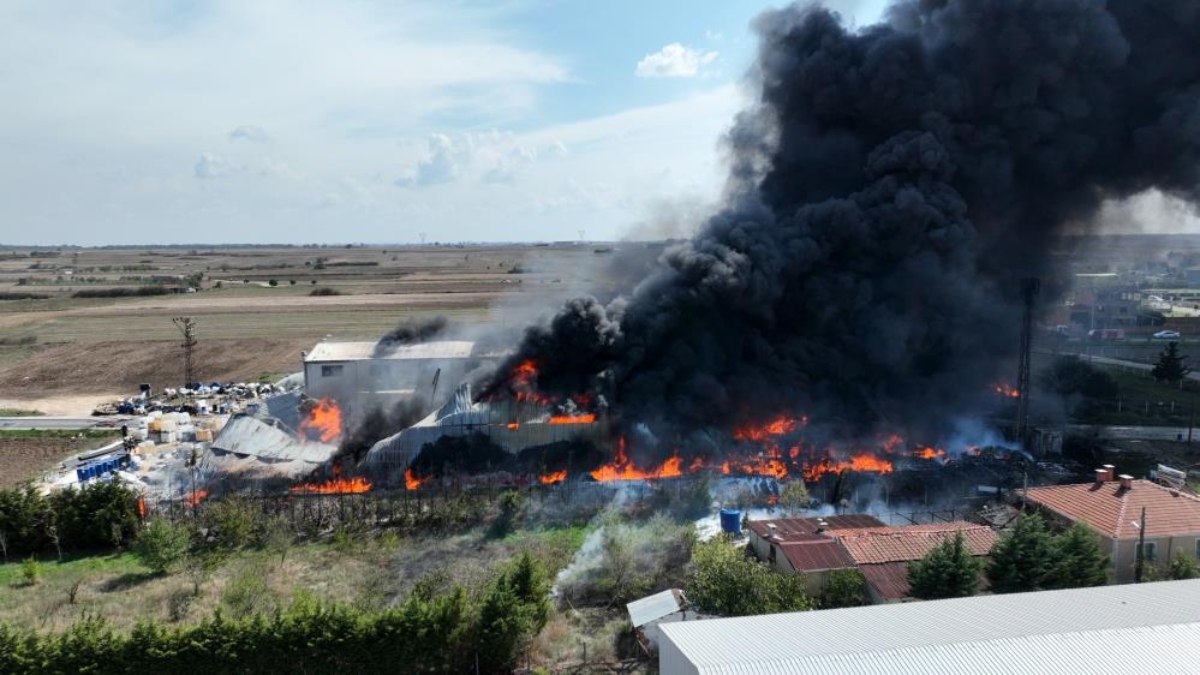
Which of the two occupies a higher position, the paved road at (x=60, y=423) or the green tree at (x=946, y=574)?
the green tree at (x=946, y=574)

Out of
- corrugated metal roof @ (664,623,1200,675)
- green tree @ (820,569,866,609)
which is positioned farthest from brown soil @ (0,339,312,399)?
corrugated metal roof @ (664,623,1200,675)

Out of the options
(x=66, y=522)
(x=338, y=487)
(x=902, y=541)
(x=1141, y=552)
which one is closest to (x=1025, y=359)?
(x=1141, y=552)

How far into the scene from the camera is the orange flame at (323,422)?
4356 centimetres

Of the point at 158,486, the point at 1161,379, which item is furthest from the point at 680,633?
the point at 1161,379

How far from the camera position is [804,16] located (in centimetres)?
5234

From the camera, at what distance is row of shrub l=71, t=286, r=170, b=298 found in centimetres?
13225

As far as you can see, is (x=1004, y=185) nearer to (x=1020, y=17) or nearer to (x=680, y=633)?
(x=1020, y=17)

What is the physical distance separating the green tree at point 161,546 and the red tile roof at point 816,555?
67.1 feet

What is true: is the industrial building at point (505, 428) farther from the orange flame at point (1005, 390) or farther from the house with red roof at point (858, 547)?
the orange flame at point (1005, 390)

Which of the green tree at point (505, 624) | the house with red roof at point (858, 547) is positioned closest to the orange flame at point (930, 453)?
the house with red roof at point (858, 547)

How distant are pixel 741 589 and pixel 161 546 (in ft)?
64.5

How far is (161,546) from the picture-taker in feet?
92.6

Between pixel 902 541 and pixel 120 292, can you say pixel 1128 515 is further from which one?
pixel 120 292

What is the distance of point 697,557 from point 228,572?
16.7 metres
